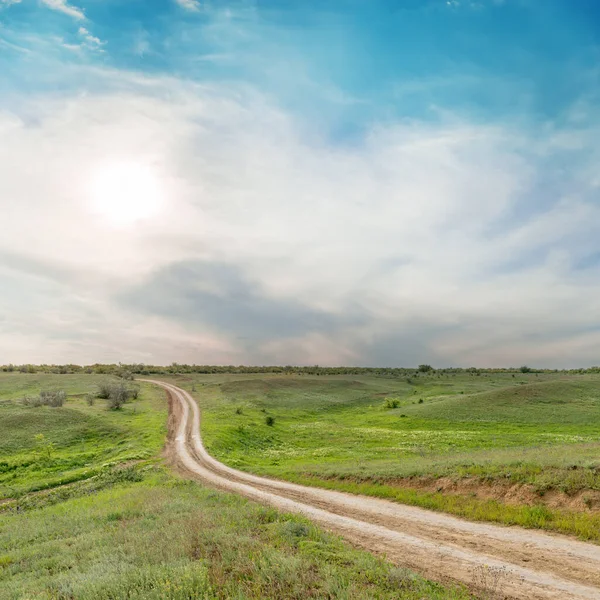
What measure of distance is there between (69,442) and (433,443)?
4215cm

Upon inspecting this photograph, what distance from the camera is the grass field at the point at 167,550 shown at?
9.52m

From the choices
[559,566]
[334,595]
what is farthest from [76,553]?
[559,566]

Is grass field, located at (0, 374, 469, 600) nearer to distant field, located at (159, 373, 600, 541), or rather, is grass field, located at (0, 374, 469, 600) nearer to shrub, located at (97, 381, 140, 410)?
distant field, located at (159, 373, 600, 541)

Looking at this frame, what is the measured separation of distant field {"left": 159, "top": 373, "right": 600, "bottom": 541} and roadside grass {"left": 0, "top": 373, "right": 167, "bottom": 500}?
26.9ft

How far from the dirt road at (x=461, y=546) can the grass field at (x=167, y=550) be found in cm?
166

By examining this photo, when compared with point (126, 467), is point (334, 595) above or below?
above

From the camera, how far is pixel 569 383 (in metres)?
74.3

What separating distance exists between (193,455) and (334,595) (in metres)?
32.3

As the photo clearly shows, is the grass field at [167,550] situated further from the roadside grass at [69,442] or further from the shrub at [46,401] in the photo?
the shrub at [46,401]

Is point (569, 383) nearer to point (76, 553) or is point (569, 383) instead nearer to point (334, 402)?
point (334, 402)

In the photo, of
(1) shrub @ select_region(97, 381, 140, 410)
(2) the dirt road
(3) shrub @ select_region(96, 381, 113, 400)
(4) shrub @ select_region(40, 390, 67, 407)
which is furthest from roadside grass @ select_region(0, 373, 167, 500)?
(2) the dirt road

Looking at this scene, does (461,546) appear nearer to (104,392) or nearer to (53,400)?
(53,400)

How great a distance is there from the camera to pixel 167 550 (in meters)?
12.1

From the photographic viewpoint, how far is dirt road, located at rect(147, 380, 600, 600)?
1059 cm
